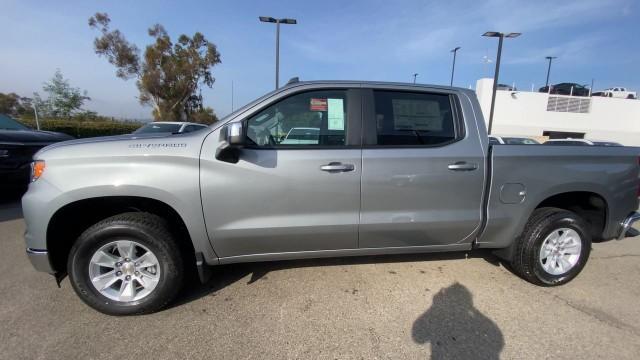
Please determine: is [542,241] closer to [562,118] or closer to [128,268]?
[128,268]

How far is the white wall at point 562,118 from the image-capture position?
30719mm

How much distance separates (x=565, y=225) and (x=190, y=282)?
12.1 ft

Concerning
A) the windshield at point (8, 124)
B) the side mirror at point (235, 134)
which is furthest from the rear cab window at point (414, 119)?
the windshield at point (8, 124)

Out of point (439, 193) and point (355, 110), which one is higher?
point (355, 110)

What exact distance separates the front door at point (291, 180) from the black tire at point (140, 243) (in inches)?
14.4

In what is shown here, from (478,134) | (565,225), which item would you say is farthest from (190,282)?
(565,225)

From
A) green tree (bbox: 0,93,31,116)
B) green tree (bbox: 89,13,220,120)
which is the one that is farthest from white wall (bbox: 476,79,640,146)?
green tree (bbox: 0,93,31,116)

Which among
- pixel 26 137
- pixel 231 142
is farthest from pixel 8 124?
pixel 231 142

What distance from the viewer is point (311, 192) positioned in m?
2.60

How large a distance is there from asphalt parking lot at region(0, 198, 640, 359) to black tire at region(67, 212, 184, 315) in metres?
0.13

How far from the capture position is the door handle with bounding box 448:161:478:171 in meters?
2.77

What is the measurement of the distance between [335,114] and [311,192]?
2.33 ft

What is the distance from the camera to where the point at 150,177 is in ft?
7.88

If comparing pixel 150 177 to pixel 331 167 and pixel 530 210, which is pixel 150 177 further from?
pixel 530 210
